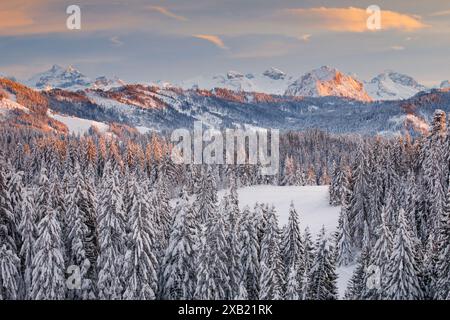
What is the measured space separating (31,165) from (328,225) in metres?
95.7

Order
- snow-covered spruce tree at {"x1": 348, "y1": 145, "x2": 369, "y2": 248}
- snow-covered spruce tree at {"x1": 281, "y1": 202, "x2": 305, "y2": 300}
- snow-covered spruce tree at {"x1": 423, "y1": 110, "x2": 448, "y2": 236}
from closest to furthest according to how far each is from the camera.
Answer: snow-covered spruce tree at {"x1": 281, "y1": 202, "x2": 305, "y2": 300}
snow-covered spruce tree at {"x1": 423, "y1": 110, "x2": 448, "y2": 236}
snow-covered spruce tree at {"x1": 348, "y1": 145, "x2": 369, "y2": 248}

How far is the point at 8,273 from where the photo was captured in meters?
37.1

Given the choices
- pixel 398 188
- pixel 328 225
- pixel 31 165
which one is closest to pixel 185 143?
pixel 31 165

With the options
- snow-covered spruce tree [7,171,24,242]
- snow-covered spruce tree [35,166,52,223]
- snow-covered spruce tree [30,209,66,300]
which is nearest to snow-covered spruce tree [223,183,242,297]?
snow-covered spruce tree [30,209,66,300]

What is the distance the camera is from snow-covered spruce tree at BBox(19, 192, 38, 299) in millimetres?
40000

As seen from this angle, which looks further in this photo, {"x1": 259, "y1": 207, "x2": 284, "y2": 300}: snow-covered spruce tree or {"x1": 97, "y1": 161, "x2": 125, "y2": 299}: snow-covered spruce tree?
{"x1": 97, "y1": 161, "x2": 125, "y2": 299}: snow-covered spruce tree

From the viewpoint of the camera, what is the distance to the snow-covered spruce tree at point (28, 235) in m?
40.0

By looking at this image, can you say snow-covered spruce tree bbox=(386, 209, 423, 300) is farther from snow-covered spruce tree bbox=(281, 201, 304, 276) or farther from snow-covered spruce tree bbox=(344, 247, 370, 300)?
snow-covered spruce tree bbox=(281, 201, 304, 276)

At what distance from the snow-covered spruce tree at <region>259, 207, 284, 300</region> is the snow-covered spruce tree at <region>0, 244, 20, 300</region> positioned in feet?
69.8

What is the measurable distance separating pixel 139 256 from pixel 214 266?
22.0ft

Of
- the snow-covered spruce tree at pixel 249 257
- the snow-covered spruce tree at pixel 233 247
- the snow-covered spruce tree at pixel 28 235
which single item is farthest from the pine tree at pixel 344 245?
the snow-covered spruce tree at pixel 28 235

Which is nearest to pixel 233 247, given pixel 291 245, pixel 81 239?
pixel 291 245
